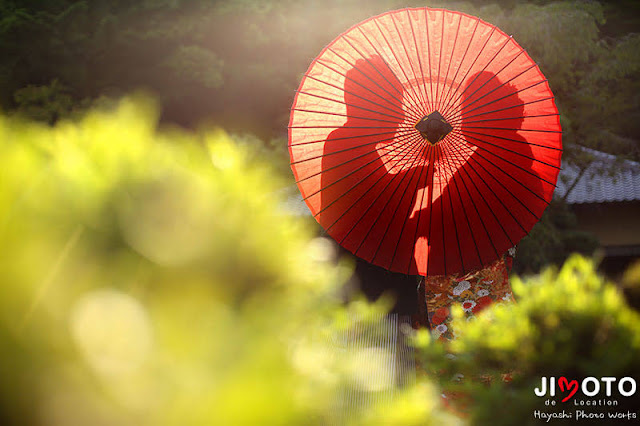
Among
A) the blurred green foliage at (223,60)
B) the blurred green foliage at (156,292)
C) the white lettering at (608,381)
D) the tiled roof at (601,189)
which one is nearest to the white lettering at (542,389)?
the white lettering at (608,381)

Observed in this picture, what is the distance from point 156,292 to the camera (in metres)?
0.74

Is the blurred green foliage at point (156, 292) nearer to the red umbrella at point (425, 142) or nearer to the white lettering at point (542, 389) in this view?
the white lettering at point (542, 389)

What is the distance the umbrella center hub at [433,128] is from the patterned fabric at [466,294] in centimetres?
70

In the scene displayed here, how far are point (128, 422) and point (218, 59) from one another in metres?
12.2

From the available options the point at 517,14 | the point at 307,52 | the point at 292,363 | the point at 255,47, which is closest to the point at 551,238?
the point at 517,14

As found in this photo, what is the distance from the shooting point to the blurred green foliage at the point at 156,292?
63cm

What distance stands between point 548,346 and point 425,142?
1169 millimetres

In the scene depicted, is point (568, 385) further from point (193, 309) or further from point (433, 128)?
point (433, 128)

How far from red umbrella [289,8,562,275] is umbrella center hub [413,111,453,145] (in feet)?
0.06

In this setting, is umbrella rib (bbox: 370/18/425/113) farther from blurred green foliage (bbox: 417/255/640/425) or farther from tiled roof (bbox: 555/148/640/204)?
tiled roof (bbox: 555/148/640/204)

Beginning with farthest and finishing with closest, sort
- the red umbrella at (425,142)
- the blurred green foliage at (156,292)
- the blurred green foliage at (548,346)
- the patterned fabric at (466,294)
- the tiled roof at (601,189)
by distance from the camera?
the tiled roof at (601,189), the patterned fabric at (466,294), the red umbrella at (425,142), the blurred green foliage at (548,346), the blurred green foliage at (156,292)

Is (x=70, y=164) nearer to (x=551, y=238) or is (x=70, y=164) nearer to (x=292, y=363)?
(x=292, y=363)

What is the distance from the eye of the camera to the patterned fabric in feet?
7.53

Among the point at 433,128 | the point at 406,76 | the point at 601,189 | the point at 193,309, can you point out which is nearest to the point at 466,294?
the point at 433,128
